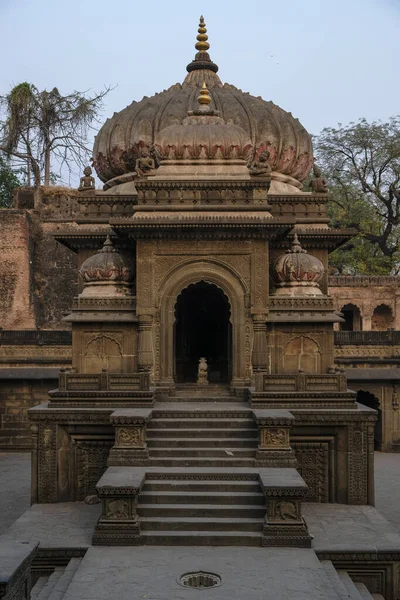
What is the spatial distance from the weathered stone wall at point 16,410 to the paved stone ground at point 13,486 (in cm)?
41

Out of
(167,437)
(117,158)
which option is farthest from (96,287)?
(117,158)

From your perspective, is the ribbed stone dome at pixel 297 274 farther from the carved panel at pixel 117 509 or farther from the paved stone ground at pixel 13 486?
the paved stone ground at pixel 13 486

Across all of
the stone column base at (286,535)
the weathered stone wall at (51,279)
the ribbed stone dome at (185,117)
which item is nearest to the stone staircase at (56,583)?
the stone column base at (286,535)

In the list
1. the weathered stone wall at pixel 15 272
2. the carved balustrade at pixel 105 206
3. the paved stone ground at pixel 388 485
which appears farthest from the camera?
the weathered stone wall at pixel 15 272

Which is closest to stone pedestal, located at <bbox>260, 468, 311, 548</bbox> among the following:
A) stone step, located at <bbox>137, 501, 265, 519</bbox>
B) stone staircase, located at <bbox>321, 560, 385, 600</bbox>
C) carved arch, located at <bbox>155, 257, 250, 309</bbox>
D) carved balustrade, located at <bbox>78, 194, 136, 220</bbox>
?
stone step, located at <bbox>137, 501, 265, 519</bbox>

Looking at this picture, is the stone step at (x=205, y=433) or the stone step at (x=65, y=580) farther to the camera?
the stone step at (x=205, y=433)

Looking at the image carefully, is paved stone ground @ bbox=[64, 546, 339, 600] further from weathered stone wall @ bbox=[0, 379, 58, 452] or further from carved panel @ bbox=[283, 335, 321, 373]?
weathered stone wall @ bbox=[0, 379, 58, 452]

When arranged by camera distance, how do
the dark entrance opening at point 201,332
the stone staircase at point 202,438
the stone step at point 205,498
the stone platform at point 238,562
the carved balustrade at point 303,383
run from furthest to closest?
1. the dark entrance opening at point 201,332
2. the carved balustrade at point 303,383
3. the stone staircase at point 202,438
4. the stone step at point 205,498
5. the stone platform at point 238,562

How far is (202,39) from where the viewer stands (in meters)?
19.5

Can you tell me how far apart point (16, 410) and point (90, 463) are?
28.1 feet

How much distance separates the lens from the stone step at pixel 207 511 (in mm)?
9602

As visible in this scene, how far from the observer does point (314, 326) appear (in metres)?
13.2

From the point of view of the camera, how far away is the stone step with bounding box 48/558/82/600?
799 centimetres

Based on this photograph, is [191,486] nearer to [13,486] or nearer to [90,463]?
[90,463]
